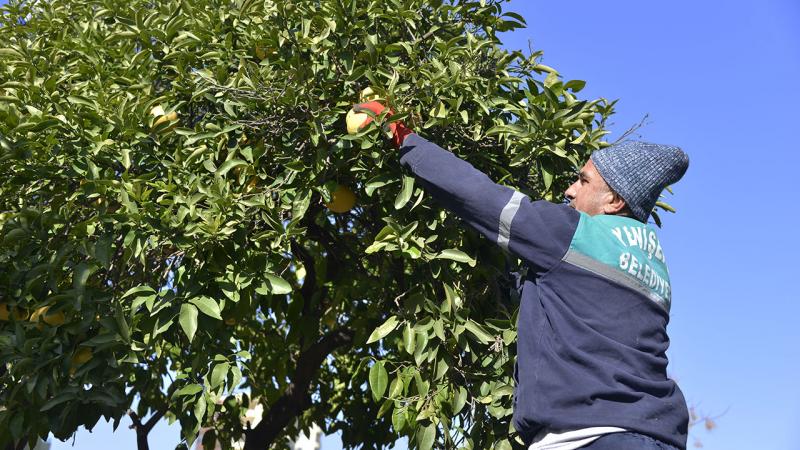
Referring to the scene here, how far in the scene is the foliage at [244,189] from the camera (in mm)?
2410

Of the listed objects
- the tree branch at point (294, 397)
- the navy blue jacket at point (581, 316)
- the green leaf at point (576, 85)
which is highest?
the green leaf at point (576, 85)

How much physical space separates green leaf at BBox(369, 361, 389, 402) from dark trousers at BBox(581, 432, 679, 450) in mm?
767

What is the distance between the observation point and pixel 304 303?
138 inches

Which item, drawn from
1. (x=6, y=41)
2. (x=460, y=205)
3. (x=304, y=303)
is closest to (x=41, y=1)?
(x=6, y=41)

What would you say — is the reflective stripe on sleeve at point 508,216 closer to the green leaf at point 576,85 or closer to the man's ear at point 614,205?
A: the man's ear at point 614,205

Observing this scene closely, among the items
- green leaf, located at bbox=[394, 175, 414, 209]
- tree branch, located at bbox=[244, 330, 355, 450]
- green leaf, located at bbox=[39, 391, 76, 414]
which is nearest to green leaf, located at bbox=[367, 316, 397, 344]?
green leaf, located at bbox=[394, 175, 414, 209]

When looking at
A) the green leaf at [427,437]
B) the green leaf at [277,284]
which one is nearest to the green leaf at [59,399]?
the green leaf at [277,284]

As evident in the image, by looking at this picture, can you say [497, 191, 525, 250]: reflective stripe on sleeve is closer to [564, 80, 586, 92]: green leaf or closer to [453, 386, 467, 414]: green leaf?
[453, 386, 467, 414]: green leaf

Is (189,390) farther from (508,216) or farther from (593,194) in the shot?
(593,194)

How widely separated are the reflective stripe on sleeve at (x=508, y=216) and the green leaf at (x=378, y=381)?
70 centimetres

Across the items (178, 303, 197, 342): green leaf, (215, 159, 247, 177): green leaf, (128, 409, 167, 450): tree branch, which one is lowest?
(128, 409, 167, 450): tree branch

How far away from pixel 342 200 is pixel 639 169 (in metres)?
0.96

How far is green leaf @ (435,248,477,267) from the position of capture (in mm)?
2391

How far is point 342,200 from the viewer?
2.70 m
